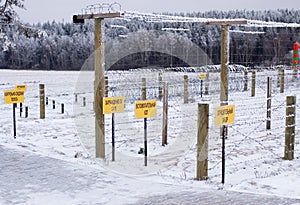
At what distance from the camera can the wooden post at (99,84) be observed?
23.0 feet

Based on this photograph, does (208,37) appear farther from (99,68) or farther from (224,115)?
(224,115)

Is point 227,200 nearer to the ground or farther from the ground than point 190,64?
nearer to the ground

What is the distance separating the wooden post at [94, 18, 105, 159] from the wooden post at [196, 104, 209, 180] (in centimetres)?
186

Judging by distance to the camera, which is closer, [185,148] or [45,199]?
[45,199]

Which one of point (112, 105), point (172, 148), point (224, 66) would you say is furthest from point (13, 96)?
point (224, 66)

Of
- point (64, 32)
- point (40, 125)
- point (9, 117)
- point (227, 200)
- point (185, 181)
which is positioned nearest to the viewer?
point (227, 200)

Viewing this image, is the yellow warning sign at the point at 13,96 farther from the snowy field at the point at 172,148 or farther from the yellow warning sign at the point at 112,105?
the yellow warning sign at the point at 112,105

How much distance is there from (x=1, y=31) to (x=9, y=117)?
3.77 metres

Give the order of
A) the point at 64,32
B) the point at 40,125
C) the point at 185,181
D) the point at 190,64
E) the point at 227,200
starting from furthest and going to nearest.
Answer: the point at 64,32 → the point at 190,64 → the point at 40,125 → the point at 185,181 → the point at 227,200

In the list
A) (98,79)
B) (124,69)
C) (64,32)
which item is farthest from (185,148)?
(64,32)

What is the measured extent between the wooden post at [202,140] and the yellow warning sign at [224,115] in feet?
0.57

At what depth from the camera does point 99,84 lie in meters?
7.13

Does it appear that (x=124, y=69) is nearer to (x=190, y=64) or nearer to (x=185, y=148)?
(x=190, y=64)

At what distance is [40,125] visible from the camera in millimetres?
10914
